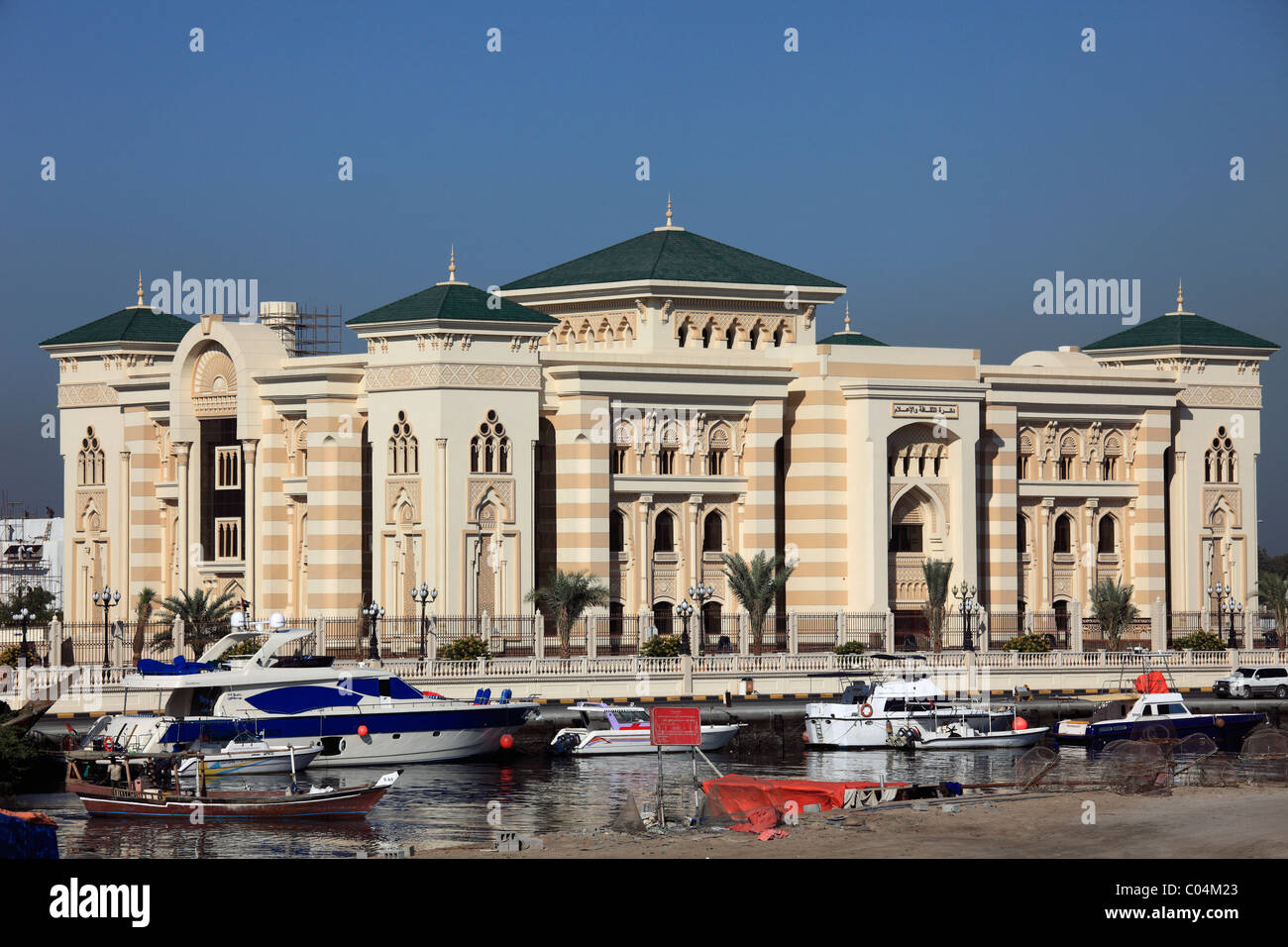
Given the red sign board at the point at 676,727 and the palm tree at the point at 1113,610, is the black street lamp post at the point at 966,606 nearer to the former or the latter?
the palm tree at the point at 1113,610

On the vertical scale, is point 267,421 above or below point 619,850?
above

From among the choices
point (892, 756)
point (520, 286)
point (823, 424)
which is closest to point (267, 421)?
point (520, 286)

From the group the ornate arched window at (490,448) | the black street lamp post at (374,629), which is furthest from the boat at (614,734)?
the ornate arched window at (490,448)

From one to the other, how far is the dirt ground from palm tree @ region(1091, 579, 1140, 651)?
99.9 feet

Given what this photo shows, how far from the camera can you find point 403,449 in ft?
240

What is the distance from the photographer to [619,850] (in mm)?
38719

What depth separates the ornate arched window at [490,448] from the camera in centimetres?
7250

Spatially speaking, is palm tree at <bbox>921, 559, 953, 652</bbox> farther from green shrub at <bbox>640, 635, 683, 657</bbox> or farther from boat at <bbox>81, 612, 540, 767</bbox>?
boat at <bbox>81, 612, 540, 767</bbox>

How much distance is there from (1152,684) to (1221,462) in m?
22.8

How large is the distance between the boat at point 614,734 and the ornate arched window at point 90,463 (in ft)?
107
